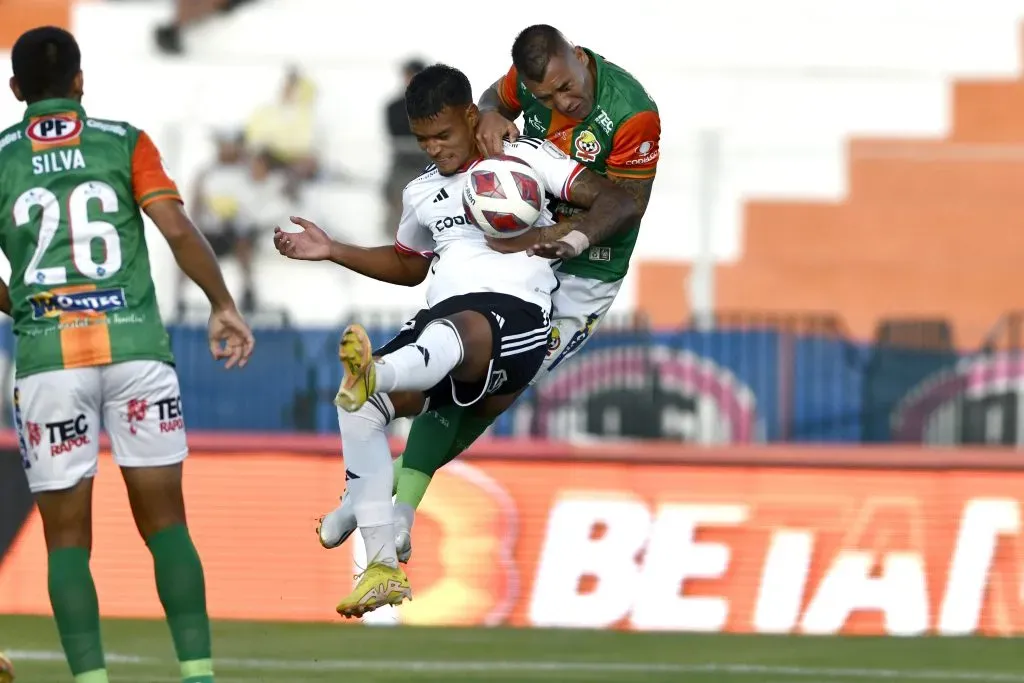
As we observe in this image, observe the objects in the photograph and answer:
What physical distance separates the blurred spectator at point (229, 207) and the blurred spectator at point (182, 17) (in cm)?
218

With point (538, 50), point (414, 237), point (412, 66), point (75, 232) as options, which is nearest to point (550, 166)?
point (538, 50)

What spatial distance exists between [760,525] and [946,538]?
45.9 inches

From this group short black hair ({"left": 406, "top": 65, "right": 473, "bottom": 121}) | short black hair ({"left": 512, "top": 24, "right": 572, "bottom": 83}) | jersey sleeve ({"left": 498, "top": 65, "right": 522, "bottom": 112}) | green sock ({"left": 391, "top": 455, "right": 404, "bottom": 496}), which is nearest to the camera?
short black hair ({"left": 406, "top": 65, "right": 473, "bottom": 121})

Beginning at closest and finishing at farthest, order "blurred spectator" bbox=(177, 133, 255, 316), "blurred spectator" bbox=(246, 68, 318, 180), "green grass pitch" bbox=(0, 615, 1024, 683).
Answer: "green grass pitch" bbox=(0, 615, 1024, 683), "blurred spectator" bbox=(177, 133, 255, 316), "blurred spectator" bbox=(246, 68, 318, 180)

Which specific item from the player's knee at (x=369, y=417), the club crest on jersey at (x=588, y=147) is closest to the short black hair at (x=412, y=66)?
the club crest on jersey at (x=588, y=147)

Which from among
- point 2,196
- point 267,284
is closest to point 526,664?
point 2,196

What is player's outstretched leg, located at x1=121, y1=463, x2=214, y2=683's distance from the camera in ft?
24.2

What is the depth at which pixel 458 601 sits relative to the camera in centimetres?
1320

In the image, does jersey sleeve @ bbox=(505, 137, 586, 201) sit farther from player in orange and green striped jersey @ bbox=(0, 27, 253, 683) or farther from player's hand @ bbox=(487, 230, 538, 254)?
player in orange and green striped jersey @ bbox=(0, 27, 253, 683)

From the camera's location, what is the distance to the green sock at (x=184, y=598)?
7352 millimetres

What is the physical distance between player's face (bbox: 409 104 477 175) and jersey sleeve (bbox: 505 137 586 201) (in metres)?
0.17

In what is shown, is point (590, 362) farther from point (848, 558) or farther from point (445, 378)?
point (445, 378)

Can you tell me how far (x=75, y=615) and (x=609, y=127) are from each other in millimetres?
2869

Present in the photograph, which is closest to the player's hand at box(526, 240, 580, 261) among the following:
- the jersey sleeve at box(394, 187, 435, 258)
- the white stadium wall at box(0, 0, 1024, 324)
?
the jersey sleeve at box(394, 187, 435, 258)
